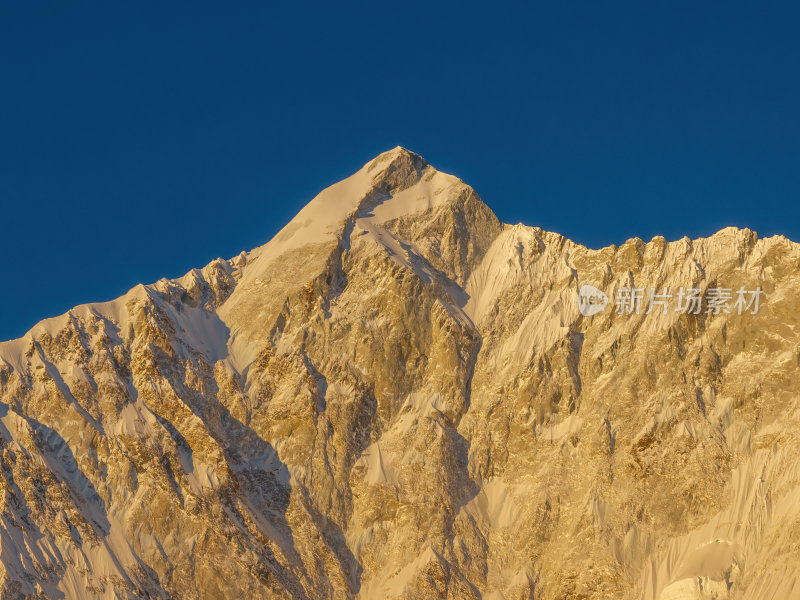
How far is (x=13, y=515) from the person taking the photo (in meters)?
188

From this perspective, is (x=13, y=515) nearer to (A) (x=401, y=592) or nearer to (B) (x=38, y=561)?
(B) (x=38, y=561)

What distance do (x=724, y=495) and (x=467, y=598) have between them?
32419 millimetres

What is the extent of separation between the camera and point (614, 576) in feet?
639

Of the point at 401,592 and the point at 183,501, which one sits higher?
the point at 183,501

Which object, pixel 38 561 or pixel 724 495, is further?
pixel 724 495

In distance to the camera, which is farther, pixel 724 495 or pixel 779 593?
pixel 724 495

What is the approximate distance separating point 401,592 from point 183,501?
27214 mm

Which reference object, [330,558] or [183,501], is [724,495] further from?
[183,501]

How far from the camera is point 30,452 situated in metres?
197

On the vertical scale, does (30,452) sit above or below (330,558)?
above

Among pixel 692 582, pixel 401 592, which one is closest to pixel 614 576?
pixel 692 582

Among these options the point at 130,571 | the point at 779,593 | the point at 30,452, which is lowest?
the point at 779,593

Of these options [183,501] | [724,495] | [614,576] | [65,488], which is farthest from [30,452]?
[724,495]

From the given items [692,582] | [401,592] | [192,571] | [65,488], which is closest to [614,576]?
[692,582]
